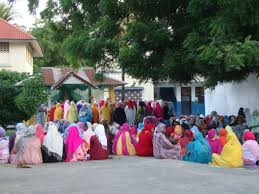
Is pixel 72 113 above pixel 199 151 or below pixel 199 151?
above

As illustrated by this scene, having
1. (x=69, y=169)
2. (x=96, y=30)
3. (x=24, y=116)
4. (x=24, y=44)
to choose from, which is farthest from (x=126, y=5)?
(x=24, y=44)

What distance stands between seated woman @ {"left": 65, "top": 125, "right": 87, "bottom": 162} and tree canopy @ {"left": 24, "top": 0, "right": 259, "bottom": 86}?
2510 millimetres

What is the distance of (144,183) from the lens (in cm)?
1001

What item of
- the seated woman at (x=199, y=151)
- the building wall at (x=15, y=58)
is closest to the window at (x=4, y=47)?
the building wall at (x=15, y=58)

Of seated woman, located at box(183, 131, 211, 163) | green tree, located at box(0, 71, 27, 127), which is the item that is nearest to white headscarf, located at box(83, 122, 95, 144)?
seated woman, located at box(183, 131, 211, 163)

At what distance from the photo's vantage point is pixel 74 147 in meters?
14.4

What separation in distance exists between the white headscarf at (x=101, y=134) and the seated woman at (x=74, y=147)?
79 centimetres

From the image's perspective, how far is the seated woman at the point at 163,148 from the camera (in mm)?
14475

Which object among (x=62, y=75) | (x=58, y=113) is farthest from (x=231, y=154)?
(x=62, y=75)

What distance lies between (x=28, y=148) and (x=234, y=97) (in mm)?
8798

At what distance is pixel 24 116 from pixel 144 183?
1358 centimetres

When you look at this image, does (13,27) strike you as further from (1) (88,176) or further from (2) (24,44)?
(1) (88,176)

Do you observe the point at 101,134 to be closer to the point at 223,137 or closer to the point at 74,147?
the point at 74,147

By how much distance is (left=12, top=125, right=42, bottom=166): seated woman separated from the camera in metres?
13.8
